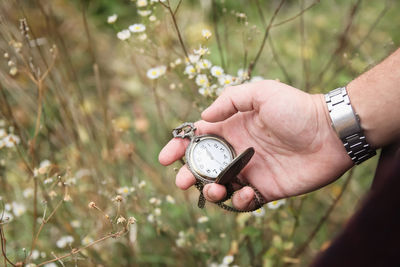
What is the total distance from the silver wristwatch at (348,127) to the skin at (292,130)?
0.08 ft

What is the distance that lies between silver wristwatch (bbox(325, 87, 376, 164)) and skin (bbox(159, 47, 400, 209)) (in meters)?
0.03

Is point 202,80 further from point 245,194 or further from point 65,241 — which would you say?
point 65,241

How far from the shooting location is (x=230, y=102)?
5.28 feet

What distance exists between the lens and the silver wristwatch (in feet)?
5.13

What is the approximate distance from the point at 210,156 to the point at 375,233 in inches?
32.6

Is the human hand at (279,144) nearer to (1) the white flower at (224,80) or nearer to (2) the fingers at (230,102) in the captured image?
(2) the fingers at (230,102)

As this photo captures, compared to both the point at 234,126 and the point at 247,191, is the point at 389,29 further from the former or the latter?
A: the point at 247,191

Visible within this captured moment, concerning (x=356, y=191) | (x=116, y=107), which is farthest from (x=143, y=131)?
(x=356, y=191)

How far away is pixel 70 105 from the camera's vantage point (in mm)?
2379

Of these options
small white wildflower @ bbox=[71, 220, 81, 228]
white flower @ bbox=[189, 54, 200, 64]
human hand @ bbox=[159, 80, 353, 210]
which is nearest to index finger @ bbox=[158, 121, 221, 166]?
human hand @ bbox=[159, 80, 353, 210]

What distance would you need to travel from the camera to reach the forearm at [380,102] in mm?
1510

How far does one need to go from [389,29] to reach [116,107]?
2.36 m

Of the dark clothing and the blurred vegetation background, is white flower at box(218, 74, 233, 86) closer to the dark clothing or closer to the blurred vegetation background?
the blurred vegetation background

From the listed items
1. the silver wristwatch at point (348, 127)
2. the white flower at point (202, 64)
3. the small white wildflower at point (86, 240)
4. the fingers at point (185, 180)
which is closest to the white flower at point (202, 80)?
the white flower at point (202, 64)
